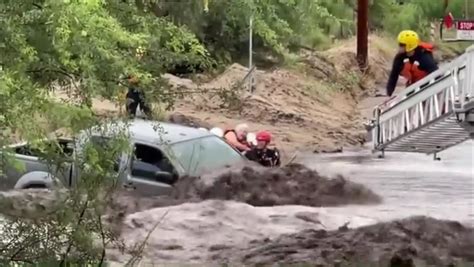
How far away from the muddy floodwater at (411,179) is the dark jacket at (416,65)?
1.98 m

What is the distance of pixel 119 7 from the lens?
729cm

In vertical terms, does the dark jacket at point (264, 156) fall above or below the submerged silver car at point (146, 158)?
below

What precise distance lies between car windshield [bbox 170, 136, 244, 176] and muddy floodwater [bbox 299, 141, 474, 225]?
82.0 inches

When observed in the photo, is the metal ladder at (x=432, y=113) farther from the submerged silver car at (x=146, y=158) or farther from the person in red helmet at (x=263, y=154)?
the submerged silver car at (x=146, y=158)

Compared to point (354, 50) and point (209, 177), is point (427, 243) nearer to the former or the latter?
point (209, 177)

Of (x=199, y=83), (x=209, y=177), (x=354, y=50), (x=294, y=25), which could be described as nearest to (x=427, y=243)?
(x=209, y=177)

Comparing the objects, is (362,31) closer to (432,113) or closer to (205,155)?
(432,113)

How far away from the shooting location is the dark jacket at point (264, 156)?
18.7 meters

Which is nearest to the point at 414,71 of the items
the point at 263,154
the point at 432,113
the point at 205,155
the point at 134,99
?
the point at 432,113

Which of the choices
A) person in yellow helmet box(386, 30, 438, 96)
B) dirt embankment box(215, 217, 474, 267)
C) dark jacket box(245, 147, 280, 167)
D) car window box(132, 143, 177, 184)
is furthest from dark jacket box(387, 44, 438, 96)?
car window box(132, 143, 177, 184)

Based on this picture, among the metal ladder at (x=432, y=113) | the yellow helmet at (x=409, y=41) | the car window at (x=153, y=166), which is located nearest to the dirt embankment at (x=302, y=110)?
the metal ladder at (x=432, y=113)

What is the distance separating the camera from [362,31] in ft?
127

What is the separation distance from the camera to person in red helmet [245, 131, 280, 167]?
18.8m

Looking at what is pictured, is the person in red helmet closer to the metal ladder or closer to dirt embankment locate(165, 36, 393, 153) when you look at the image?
the metal ladder
